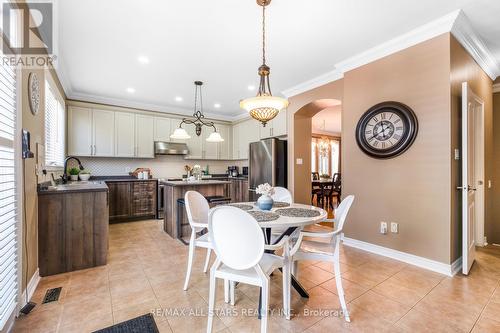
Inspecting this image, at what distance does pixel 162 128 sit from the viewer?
18.8 feet

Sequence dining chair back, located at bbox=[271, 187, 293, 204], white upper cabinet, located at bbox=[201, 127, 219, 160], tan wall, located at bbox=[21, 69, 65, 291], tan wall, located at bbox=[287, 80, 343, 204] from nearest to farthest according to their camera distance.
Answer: tan wall, located at bbox=[21, 69, 65, 291]
dining chair back, located at bbox=[271, 187, 293, 204]
tan wall, located at bbox=[287, 80, 343, 204]
white upper cabinet, located at bbox=[201, 127, 219, 160]

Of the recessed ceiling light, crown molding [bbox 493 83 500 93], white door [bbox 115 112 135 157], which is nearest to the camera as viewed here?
the recessed ceiling light

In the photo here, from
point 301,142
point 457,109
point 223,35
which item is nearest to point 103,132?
Result: point 223,35

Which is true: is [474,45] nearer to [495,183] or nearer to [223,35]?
[495,183]

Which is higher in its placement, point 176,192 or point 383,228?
point 176,192

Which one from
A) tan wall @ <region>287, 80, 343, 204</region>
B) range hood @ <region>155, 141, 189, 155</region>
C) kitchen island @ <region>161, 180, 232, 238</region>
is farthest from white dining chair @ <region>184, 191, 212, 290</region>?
range hood @ <region>155, 141, 189, 155</region>

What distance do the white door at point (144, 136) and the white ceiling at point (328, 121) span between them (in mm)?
4260

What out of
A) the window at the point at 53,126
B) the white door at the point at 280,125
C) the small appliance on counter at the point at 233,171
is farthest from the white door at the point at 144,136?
the white door at the point at 280,125

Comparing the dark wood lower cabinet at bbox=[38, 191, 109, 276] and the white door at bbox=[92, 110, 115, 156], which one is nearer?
the dark wood lower cabinet at bbox=[38, 191, 109, 276]

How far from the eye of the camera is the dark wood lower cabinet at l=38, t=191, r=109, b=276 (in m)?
2.42

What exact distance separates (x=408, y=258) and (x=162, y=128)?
17.7ft

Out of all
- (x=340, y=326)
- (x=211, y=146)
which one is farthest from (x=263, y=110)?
(x=211, y=146)

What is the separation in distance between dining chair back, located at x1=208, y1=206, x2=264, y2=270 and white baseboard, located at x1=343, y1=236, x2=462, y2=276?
230 cm

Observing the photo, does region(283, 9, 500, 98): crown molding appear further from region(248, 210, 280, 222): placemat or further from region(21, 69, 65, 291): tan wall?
region(21, 69, 65, 291): tan wall
